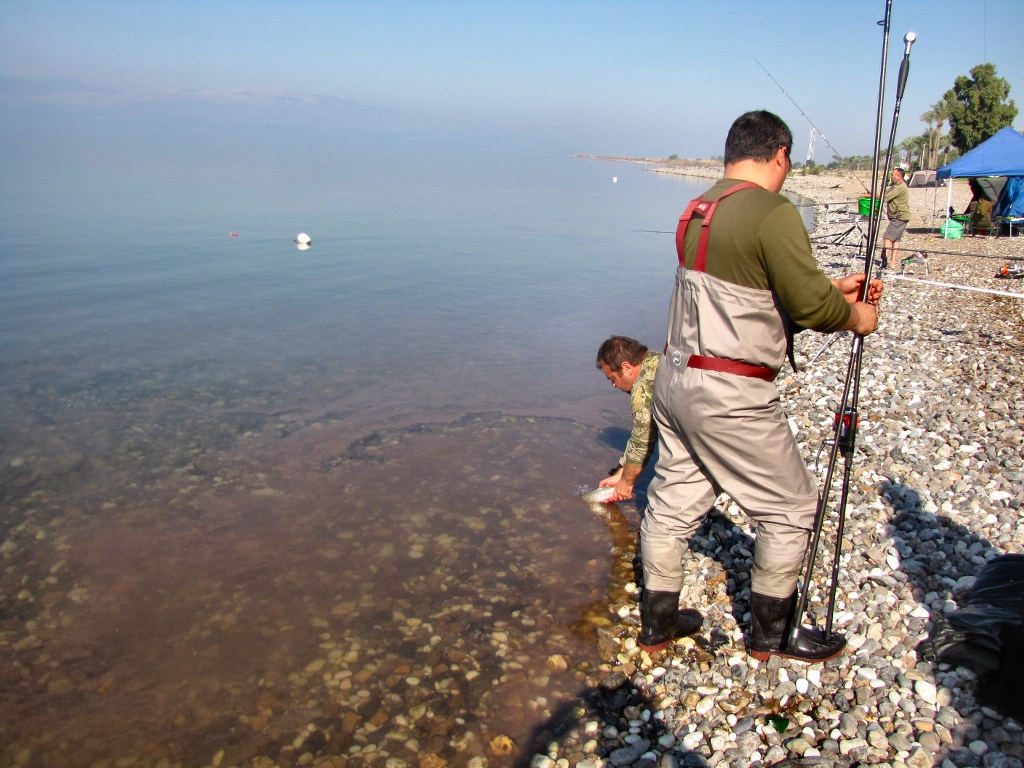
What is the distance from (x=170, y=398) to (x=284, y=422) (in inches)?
68.1

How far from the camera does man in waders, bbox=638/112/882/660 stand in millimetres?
3223

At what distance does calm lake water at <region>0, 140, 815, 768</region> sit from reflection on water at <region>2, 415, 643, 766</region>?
0.02m

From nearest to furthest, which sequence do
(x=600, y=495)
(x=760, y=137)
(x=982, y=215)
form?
1. (x=760, y=137)
2. (x=600, y=495)
3. (x=982, y=215)

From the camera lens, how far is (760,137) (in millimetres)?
3428

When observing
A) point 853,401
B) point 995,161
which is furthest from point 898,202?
point 853,401

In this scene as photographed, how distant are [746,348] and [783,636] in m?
1.65

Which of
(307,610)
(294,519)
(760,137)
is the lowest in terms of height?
(307,610)

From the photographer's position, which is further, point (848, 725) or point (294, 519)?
point (294, 519)

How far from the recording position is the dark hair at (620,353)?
549cm

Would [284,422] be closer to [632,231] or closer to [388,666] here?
[388,666]

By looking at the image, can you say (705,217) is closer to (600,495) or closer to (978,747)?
(978,747)

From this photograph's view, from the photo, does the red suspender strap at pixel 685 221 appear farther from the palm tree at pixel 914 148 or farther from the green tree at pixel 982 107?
the palm tree at pixel 914 148

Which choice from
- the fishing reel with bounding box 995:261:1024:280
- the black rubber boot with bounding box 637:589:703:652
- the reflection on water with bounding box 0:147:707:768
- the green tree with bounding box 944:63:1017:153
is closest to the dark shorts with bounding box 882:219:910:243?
the fishing reel with bounding box 995:261:1024:280

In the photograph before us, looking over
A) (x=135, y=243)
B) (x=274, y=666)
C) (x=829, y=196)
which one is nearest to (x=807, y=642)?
(x=274, y=666)
